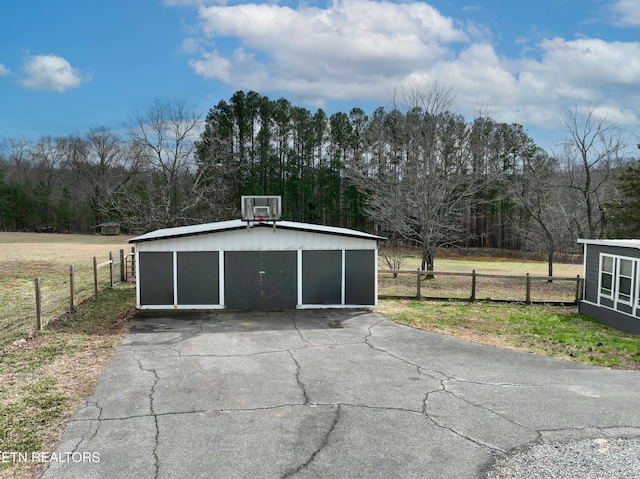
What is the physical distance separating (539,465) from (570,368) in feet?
12.9

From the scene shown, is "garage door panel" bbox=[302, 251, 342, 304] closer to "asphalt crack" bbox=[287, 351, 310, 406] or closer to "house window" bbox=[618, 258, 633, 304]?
"asphalt crack" bbox=[287, 351, 310, 406]

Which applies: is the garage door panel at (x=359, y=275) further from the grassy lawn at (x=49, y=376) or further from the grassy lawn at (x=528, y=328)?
the grassy lawn at (x=49, y=376)

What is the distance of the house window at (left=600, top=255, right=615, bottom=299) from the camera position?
13.0 m

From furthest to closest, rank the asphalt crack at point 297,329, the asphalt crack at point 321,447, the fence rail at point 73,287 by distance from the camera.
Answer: the fence rail at point 73,287
the asphalt crack at point 297,329
the asphalt crack at point 321,447

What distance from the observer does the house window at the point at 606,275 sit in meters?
13.0

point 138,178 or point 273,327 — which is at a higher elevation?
point 138,178

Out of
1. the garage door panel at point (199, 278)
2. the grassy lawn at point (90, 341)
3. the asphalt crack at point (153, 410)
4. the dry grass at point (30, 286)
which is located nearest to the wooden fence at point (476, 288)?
the grassy lawn at point (90, 341)

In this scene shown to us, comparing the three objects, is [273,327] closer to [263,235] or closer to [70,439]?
[263,235]

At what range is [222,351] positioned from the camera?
8.70m

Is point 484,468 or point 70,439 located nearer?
point 484,468

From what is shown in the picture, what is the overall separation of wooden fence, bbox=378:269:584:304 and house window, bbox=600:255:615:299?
5.29 feet

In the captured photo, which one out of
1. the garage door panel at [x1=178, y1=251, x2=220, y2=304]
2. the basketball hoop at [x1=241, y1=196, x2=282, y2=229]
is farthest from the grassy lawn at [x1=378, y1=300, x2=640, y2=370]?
the garage door panel at [x1=178, y1=251, x2=220, y2=304]

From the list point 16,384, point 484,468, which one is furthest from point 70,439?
point 484,468

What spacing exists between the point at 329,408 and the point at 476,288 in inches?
589
